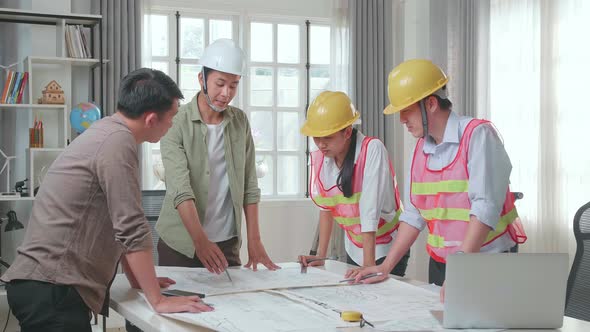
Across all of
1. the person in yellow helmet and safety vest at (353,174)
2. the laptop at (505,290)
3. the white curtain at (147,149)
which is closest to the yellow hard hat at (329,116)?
the person in yellow helmet and safety vest at (353,174)

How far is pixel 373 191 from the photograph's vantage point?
2.65m

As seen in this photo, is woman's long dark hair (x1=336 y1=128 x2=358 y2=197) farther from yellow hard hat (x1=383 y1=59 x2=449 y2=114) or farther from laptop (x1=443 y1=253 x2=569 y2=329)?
laptop (x1=443 y1=253 x2=569 y2=329)

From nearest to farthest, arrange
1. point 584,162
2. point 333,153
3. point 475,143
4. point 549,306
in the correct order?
point 549,306, point 475,143, point 333,153, point 584,162

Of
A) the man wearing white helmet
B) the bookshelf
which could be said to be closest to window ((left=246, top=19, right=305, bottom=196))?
the bookshelf

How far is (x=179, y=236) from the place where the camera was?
2648 mm

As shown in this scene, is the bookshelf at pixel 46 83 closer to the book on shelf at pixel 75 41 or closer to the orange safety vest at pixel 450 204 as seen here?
the book on shelf at pixel 75 41

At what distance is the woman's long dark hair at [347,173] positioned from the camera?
9.05ft

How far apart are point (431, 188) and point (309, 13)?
447 centimetres

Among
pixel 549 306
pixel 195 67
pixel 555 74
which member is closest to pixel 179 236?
pixel 549 306

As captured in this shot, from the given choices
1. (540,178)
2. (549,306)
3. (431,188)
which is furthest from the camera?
(540,178)

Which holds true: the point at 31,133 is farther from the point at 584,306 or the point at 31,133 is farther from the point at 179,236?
the point at 584,306

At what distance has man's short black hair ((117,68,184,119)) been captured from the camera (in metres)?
1.97

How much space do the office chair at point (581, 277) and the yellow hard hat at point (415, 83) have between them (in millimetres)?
744

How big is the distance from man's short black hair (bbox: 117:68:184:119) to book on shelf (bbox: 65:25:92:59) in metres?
3.63
